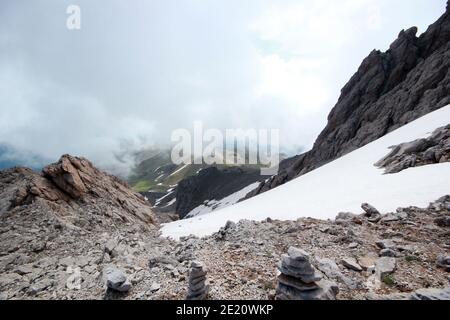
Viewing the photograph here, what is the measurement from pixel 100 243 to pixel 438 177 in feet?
86.0

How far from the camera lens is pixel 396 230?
12531 mm

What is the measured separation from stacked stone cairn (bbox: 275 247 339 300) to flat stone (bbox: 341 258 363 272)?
236 centimetres

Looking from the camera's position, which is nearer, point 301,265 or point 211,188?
point 301,265

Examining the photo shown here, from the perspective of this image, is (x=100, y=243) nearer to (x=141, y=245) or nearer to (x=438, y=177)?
(x=141, y=245)

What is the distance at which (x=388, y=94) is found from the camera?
62.9 m

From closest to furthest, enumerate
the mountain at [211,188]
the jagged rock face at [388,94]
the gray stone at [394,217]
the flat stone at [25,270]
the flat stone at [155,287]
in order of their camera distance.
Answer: the flat stone at [155,287] < the flat stone at [25,270] < the gray stone at [394,217] < the jagged rock face at [388,94] < the mountain at [211,188]

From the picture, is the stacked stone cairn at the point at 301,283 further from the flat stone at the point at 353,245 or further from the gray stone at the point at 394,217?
the gray stone at the point at 394,217

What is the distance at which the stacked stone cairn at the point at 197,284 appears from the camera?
784 centimetres

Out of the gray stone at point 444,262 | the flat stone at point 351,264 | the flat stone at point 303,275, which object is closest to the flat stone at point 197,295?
the flat stone at point 303,275

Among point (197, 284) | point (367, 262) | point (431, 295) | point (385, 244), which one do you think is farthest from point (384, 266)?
point (197, 284)

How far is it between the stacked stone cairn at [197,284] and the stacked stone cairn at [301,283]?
240 centimetres

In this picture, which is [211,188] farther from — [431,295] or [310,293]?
[431,295]

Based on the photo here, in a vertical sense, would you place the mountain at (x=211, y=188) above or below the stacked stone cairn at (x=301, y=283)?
above

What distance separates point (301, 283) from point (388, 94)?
72.3 metres
